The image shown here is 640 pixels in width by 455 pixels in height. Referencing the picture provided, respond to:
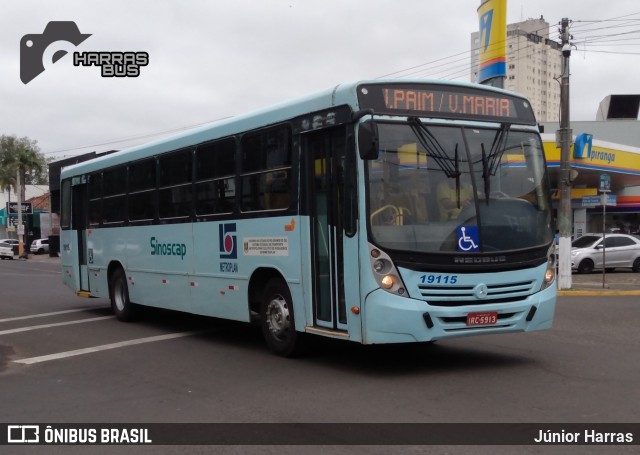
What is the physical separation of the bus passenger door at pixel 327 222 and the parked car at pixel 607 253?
19.2 metres

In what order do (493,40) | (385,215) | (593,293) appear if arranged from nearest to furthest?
(385,215) < (593,293) < (493,40)

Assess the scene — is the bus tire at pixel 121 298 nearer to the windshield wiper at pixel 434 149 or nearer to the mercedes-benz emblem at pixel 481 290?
the windshield wiper at pixel 434 149

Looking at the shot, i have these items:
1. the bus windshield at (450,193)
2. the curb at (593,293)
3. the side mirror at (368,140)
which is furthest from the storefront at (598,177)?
the side mirror at (368,140)

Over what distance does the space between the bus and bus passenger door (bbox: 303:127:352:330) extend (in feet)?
0.06

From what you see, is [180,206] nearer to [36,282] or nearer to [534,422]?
[534,422]

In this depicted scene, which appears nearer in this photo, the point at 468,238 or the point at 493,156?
the point at 468,238

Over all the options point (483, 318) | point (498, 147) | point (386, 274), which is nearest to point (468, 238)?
point (483, 318)

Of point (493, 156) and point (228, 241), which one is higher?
point (493, 156)

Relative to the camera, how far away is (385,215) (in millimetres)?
7594

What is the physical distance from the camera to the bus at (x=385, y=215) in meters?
7.57

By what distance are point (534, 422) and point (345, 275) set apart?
2.75 meters

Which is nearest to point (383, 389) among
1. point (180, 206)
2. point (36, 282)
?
point (180, 206)

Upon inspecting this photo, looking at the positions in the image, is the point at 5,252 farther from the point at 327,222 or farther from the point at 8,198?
the point at 327,222

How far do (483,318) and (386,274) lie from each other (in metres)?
1.25
